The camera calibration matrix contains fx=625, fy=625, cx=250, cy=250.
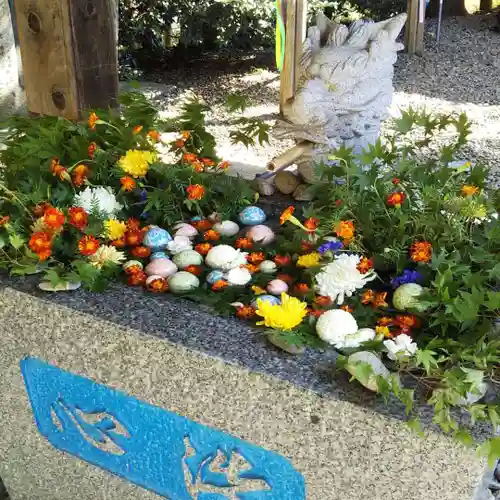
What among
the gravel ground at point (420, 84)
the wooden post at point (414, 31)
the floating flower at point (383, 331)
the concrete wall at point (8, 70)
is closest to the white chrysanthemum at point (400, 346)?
the floating flower at point (383, 331)

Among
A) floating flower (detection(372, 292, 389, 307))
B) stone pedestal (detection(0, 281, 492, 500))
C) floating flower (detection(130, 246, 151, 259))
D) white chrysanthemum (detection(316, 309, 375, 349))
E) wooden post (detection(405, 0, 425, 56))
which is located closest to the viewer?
stone pedestal (detection(0, 281, 492, 500))

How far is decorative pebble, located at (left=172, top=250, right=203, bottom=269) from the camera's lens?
4.93 feet

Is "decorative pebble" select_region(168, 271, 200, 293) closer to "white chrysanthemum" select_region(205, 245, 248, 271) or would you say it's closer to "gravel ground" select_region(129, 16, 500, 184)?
"white chrysanthemum" select_region(205, 245, 248, 271)

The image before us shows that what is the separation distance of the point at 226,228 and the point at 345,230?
1.22 feet

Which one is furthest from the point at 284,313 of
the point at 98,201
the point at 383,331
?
the point at 98,201

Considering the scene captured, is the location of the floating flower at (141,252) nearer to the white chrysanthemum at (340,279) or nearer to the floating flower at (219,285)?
the floating flower at (219,285)

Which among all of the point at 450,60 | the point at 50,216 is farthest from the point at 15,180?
the point at 450,60

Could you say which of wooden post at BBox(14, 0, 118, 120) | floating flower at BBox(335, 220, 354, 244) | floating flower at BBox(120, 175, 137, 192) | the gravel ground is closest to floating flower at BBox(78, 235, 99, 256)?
floating flower at BBox(120, 175, 137, 192)

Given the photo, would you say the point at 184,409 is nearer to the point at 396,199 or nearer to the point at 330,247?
the point at 330,247

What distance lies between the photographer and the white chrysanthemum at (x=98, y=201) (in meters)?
1.59

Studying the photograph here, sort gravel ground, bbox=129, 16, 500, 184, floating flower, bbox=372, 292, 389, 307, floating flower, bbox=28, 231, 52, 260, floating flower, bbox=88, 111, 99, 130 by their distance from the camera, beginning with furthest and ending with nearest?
gravel ground, bbox=129, 16, 500, 184 < floating flower, bbox=88, 111, 99, 130 < floating flower, bbox=28, 231, 52, 260 < floating flower, bbox=372, 292, 389, 307

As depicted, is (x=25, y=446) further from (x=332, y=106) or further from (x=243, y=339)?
(x=332, y=106)

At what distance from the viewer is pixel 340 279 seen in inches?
51.8

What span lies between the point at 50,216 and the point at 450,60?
6074 millimetres
